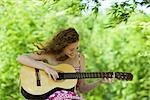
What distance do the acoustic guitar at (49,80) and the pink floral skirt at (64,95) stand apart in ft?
0.15

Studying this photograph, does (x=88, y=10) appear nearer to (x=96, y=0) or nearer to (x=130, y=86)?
(x=96, y=0)

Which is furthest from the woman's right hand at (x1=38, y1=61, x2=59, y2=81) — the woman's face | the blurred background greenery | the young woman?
the blurred background greenery

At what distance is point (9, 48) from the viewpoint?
217 inches

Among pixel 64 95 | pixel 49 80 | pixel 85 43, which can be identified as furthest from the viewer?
pixel 85 43

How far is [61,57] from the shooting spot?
2.89 meters

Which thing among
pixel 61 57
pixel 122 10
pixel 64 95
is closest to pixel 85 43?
pixel 122 10

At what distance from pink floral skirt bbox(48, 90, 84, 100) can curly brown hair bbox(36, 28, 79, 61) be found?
0.66 ft

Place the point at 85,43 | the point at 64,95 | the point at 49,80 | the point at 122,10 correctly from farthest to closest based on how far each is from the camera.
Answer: the point at 85,43 → the point at 122,10 → the point at 49,80 → the point at 64,95

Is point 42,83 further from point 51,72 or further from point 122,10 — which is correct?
point 122,10

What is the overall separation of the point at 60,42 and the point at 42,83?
232 mm

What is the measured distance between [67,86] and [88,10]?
0.56 metres

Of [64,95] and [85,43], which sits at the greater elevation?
[64,95]

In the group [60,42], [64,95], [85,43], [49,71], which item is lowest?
[85,43]

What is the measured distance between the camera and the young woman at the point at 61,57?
281 centimetres
